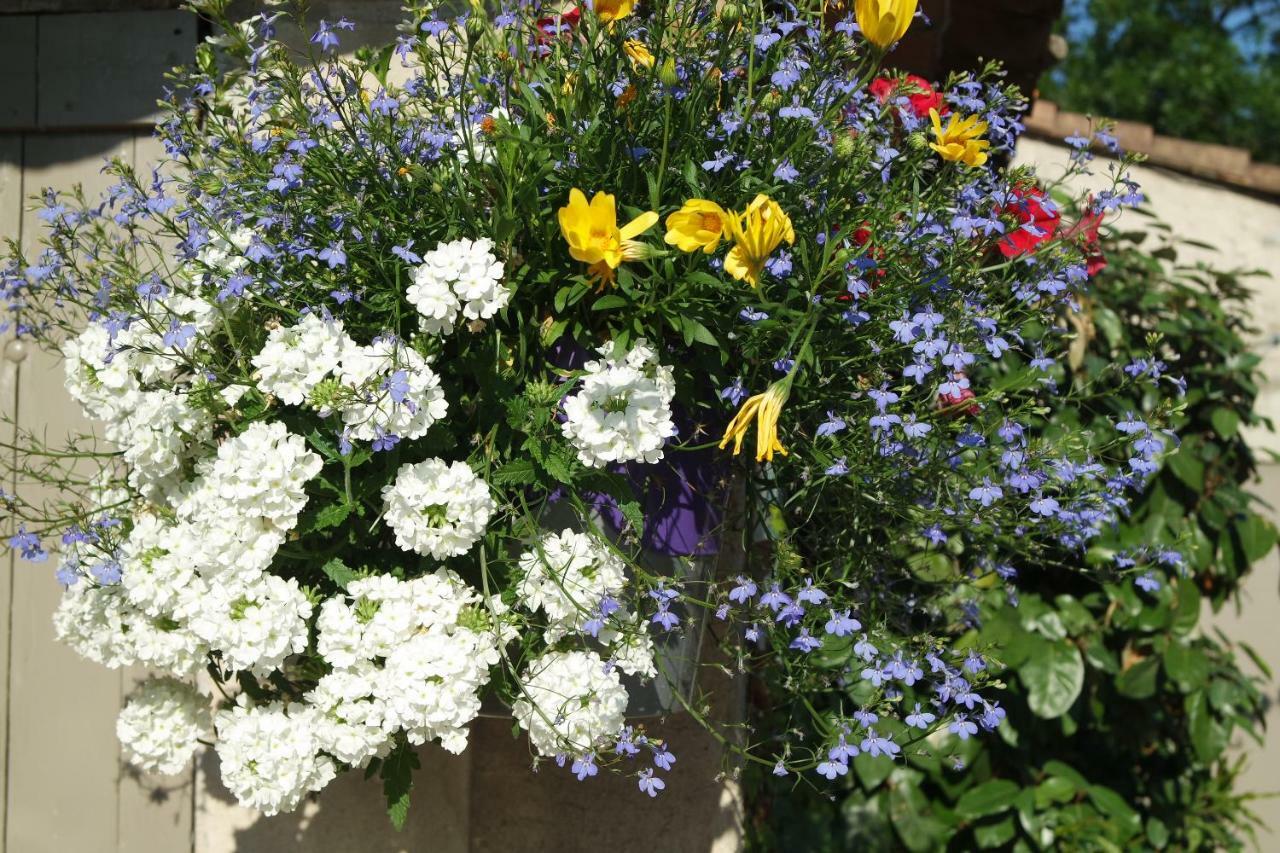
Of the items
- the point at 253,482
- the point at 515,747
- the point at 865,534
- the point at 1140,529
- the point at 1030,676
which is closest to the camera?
the point at 253,482

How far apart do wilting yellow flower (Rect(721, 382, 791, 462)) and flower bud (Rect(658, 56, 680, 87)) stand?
368mm

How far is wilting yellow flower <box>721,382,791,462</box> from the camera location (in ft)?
4.24

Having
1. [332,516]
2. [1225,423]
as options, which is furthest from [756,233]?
[1225,423]

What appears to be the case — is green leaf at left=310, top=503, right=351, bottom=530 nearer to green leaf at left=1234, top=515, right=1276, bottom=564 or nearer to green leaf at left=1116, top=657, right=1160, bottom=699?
green leaf at left=1116, top=657, right=1160, bottom=699

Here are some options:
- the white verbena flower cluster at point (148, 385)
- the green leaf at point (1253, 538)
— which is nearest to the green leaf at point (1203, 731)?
the green leaf at point (1253, 538)

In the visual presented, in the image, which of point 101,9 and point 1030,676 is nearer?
point 101,9

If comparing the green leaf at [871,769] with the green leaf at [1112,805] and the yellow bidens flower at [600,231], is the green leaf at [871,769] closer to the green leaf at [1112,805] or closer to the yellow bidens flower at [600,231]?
the green leaf at [1112,805]

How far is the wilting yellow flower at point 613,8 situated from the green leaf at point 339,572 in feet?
2.26

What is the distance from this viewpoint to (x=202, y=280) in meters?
1.49

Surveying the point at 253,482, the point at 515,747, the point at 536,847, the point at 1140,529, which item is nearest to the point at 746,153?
the point at 253,482

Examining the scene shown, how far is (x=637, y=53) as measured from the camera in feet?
4.74

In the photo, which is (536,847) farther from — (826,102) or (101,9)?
(101,9)

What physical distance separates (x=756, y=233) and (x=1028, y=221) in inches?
17.8

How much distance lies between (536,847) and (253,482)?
37.0 inches
